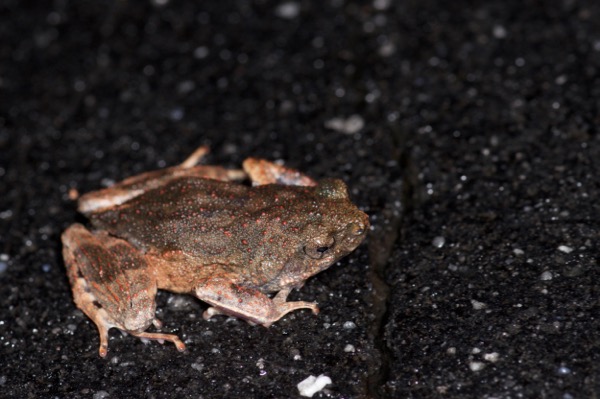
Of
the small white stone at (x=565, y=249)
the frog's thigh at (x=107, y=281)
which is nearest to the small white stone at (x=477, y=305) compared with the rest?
the small white stone at (x=565, y=249)

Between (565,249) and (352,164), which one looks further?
(352,164)

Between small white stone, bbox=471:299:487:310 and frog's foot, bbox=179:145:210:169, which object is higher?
small white stone, bbox=471:299:487:310

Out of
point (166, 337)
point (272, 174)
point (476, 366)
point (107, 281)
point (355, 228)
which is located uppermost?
point (355, 228)

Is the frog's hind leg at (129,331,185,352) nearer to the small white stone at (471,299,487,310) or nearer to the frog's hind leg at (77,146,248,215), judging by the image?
the frog's hind leg at (77,146,248,215)

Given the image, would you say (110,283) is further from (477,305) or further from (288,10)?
(288,10)

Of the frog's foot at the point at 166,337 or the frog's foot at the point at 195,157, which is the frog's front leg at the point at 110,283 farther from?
the frog's foot at the point at 195,157

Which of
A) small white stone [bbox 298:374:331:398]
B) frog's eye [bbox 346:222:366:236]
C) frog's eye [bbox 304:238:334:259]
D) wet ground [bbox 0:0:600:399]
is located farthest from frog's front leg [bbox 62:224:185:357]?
frog's eye [bbox 346:222:366:236]

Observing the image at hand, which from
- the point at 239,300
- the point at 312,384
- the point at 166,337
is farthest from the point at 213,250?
the point at 312,384

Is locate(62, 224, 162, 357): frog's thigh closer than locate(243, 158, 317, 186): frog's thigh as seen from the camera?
Yes
